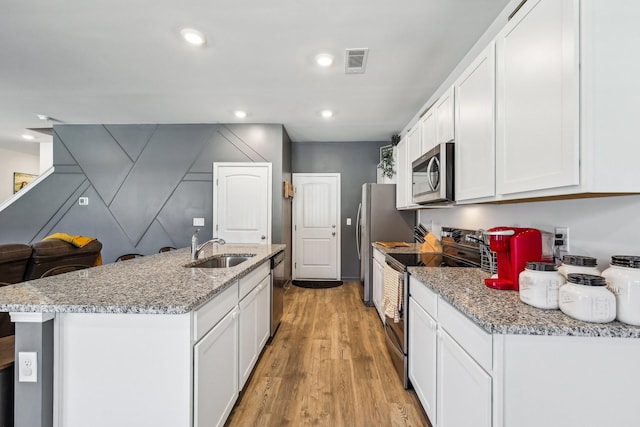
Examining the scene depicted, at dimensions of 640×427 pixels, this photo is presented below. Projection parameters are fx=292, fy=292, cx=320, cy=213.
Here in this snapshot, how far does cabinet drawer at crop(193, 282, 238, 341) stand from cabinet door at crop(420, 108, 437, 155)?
6.42ft

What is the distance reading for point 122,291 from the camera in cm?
132

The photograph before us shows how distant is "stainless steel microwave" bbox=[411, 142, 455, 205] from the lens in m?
2.06

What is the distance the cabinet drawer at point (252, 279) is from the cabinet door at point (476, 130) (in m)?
1.56

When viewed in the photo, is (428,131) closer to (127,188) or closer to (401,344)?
(401,344)

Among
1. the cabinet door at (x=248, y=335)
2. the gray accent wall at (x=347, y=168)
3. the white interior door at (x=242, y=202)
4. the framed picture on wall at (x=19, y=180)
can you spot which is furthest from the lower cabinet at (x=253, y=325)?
the framed picture on wall at (x=19, y=180)

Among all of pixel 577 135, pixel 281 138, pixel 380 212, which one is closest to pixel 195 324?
pixel 577 135

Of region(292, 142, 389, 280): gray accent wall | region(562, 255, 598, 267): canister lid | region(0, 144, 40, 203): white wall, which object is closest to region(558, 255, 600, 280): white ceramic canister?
region(562, 255, 598, 267): canister lid

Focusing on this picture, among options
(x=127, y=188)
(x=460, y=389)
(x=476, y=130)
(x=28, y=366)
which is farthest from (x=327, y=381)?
(x=127, y=188)

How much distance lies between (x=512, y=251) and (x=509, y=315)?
1.57 ft

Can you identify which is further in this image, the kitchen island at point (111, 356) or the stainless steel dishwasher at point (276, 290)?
the stainless steel dishwasher at point (276, 290)

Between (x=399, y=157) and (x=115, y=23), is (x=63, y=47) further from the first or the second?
(x=399, y=157)

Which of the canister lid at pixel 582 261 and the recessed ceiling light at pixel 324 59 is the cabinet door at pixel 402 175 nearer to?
the recessed ceiling light at pixel 324 59

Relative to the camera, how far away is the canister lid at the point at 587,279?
1.01 metres

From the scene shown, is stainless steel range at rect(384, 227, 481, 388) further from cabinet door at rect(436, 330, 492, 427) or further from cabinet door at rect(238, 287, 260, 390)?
cabinet door at rect(238, 287, 260, 390)
